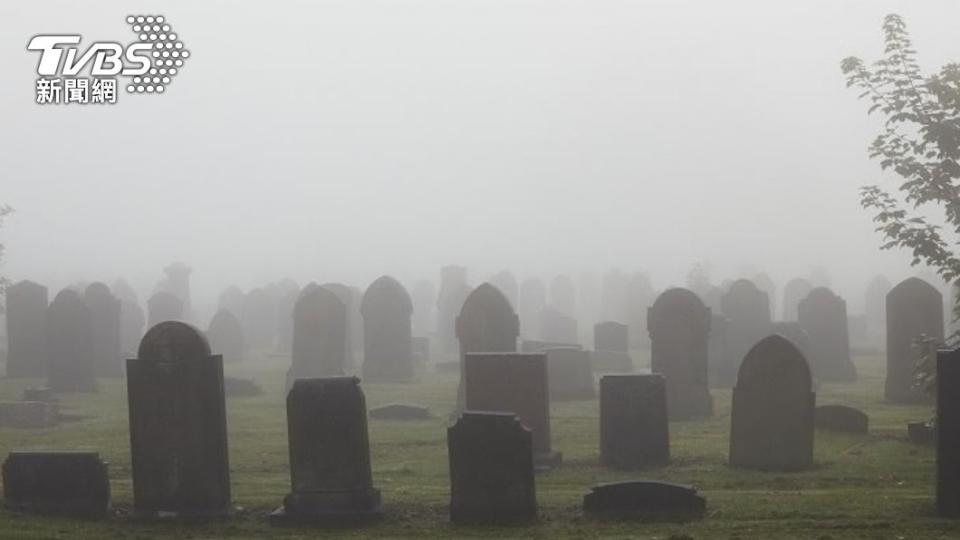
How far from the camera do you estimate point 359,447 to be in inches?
549

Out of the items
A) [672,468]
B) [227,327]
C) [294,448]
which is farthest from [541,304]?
[294,448]

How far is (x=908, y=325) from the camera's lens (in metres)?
24.4

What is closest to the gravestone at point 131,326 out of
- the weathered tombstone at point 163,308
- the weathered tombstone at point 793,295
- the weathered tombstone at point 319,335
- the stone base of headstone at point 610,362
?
the weathered tombstone at point 163,308

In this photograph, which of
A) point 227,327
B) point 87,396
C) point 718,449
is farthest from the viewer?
point 227,327

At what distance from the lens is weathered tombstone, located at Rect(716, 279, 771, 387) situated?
96.7 ft

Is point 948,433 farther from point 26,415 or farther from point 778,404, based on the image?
point 26,415

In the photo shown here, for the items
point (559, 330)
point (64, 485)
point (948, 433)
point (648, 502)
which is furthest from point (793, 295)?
point (64, 485)

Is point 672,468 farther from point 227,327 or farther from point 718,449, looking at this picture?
point 227,327

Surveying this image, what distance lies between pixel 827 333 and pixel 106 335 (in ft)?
56.4

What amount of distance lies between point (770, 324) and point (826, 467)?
499 inches

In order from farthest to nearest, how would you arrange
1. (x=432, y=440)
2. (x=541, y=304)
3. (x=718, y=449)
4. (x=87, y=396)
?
(x=541, y=304)
(x=87, y=396)
(x=432, y=440)
(x=718, y=449)

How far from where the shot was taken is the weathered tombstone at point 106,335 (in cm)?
3309

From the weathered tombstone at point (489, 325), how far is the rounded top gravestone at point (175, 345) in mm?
8600

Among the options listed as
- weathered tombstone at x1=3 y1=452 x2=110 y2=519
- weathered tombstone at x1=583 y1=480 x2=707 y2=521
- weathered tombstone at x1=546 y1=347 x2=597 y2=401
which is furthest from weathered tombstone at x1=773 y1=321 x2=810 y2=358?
weathered tombstone at x1=3 y1=452 x2=110 y2=519
